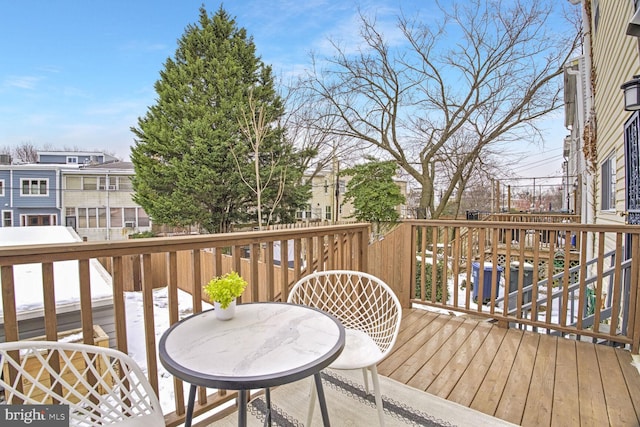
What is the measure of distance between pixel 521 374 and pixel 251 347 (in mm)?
1916

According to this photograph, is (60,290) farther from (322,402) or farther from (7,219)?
(7,219)

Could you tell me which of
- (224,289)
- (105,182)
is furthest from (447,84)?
(105,182)

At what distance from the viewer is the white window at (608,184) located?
409cm

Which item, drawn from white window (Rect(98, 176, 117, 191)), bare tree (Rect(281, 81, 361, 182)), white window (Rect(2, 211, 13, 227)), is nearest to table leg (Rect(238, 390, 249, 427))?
bare tree (Rect(281, 81, 361, 182))

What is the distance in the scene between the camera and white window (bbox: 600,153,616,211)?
4.09 metres

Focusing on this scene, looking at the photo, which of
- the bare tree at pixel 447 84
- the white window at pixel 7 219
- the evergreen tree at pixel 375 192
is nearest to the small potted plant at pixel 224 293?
the evergreen tree at pixel 375 192

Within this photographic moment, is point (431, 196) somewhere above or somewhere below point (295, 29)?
below

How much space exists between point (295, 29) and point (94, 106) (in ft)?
31.7

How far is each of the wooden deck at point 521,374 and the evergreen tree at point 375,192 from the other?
252 inches

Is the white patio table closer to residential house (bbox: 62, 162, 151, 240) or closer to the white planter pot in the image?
the white planter pot

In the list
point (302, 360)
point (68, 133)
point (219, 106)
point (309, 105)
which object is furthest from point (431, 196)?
point (68, 133)

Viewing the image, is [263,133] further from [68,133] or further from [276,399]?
[68,133]

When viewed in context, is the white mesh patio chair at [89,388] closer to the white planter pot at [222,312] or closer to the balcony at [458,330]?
the balcony at [458,330]

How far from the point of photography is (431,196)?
36.5ft
